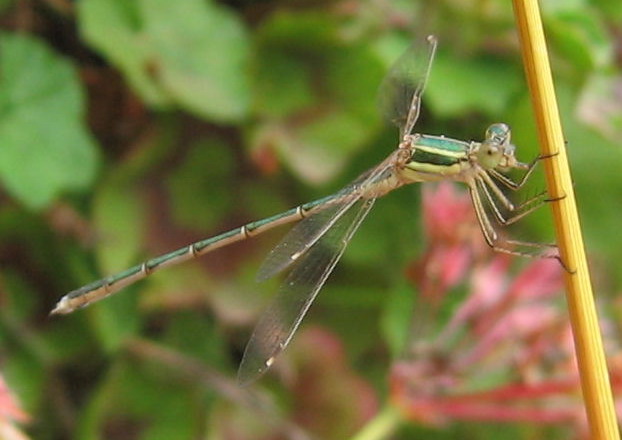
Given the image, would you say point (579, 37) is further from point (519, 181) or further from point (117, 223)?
point (117, 223)

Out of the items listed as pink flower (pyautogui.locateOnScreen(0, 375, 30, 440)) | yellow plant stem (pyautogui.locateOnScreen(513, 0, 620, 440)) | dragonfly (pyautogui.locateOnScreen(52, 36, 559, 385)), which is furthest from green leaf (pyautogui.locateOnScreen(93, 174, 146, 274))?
yellow plant stem (pyautogui.locateOnScreen(513, 0, 620, 440))

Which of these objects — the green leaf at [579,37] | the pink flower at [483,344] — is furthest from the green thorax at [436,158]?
the green leaf at [579,37]

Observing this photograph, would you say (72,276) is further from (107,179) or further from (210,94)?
(210,94)

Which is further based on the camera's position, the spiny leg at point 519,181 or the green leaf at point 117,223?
the green leaf at point 117,223

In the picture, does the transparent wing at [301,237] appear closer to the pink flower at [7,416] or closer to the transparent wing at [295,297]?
the transparent wing at [295,297]

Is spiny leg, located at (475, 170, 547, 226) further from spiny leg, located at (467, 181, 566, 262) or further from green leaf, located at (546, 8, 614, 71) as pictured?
green leaf, located at (546, 8, 614, 71)
